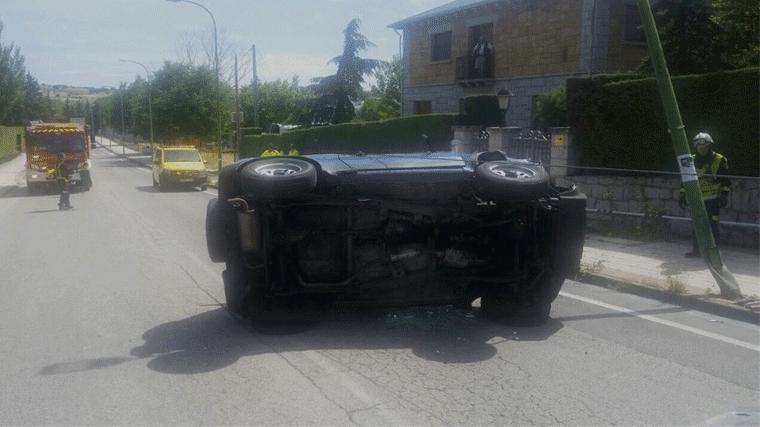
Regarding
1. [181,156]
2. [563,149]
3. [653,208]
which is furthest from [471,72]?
[653,208]

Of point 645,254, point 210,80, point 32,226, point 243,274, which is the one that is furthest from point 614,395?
point 210,80

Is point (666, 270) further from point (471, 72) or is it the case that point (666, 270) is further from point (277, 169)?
point (471, 72)

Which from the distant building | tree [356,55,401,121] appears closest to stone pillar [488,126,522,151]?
the distant building

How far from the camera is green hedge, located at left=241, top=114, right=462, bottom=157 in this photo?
75.1ft

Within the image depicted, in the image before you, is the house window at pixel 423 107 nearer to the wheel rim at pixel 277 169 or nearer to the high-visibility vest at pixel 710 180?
the high-visibility vest at pixel 710 180

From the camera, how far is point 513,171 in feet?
20.4

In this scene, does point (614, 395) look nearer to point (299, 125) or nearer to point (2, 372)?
point (2, 372)

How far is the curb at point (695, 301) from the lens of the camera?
22.8 ft

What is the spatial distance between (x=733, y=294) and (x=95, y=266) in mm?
8019

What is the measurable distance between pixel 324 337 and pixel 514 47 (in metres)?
24.1

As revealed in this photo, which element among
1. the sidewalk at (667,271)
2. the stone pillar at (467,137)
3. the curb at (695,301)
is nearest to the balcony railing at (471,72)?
the stone pillar at (467,137)

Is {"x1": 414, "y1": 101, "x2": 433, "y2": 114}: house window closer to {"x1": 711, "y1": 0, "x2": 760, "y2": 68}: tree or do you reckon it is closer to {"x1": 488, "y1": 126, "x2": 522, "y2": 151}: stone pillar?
{"x1": 711, "y1": 0, "x2": 760, "y2": 68}: tree

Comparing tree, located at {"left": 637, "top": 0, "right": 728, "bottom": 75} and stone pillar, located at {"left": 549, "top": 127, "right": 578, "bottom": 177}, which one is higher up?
tree, located at {"left": 637, "top": 0, "right": 728, "bottom": 75}

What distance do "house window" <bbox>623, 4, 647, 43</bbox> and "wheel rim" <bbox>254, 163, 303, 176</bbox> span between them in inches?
869
